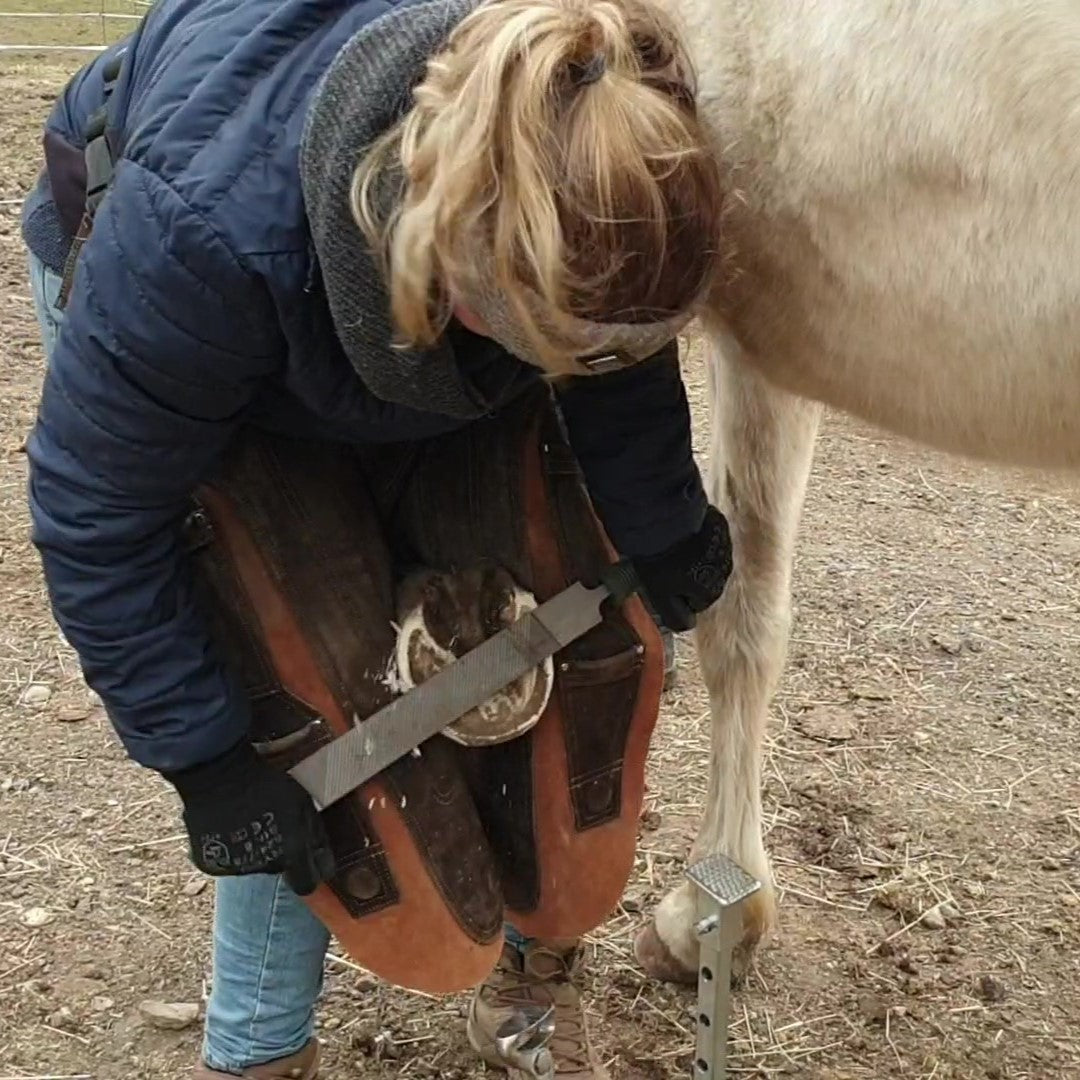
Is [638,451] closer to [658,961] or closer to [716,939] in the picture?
[716,939]

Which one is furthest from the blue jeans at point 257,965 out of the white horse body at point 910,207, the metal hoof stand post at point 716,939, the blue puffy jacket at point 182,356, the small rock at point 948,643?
the small rock at point 948,643

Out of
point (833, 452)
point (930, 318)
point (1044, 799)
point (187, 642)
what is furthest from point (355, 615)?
point (833, 452)

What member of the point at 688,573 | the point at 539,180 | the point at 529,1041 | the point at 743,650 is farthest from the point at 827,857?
the point at 539,180

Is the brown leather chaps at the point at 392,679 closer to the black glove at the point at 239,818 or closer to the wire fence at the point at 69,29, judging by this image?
the black glove at the point at 239,818

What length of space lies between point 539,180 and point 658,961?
124 centimetres

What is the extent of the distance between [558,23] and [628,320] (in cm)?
21

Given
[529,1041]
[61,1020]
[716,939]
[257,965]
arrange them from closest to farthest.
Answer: [716,939], [257,965], [529,1041], [61,1020]

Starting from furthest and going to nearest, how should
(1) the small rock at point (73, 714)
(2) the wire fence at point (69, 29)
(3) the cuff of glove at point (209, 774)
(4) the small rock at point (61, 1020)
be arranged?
1. (2) the wire fence at point (69, 29)
2. (1) the small rock at point (73, 714)
3. (4) the small rock at point (61, 1020)
4. (3) the cuff of glove at point (209, 774)

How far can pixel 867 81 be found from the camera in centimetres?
114

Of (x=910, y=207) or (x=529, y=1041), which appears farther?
(x=529, y=1041)

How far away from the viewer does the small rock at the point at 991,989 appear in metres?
1.85

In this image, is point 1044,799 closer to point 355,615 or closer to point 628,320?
point 355,615

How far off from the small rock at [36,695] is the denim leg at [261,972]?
3.07 feet

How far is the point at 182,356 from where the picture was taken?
1.08 metres
